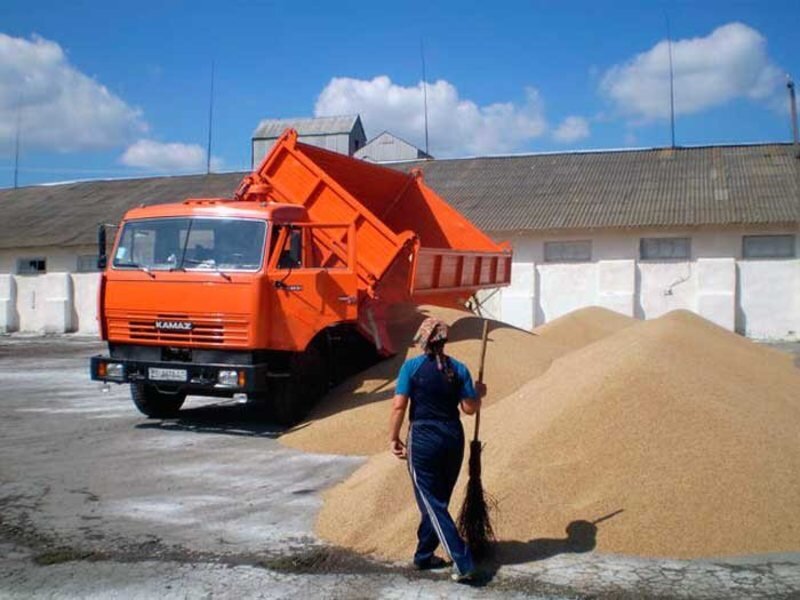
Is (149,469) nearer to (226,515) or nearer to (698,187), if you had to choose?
(226,515)

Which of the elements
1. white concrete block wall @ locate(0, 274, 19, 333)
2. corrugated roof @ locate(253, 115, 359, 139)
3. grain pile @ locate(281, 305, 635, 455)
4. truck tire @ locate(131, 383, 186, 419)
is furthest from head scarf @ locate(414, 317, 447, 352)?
corrugated roof @ locate(253, 115, 359, 139)

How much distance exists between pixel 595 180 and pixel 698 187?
A: 134 inches

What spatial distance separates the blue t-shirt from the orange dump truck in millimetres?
4570

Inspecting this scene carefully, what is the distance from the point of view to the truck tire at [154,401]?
10.8 m

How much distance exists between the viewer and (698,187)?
24.9 m

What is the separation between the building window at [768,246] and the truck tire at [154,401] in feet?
55.9

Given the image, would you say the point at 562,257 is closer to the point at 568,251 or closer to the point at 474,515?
the point at 568,251

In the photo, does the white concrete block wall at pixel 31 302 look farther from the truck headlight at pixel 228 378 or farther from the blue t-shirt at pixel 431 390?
the blue t-shirt at pixel 431 390

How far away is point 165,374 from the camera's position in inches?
377

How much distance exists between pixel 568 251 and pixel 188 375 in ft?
54.4

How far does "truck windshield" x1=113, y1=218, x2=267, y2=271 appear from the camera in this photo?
9.57 meters

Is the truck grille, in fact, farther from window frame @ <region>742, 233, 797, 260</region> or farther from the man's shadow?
window frame @ <region>742, 233, 797, 260</region>

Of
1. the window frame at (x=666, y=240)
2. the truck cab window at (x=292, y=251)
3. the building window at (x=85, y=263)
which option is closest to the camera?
the truck cab window at (x=292, y=251)

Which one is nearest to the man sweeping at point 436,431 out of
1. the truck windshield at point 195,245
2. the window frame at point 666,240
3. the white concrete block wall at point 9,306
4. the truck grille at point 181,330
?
the truck grille at point 181,330
